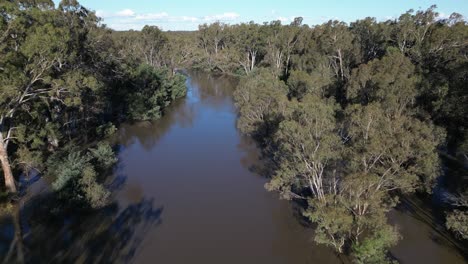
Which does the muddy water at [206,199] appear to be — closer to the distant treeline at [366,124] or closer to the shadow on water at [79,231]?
the shadow on water at [79,231]

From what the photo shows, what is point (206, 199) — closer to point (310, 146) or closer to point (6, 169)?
point (310, 146)

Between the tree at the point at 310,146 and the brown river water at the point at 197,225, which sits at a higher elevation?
the tree at the point at 310,146

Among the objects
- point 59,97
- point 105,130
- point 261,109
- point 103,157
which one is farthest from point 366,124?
point 105,130

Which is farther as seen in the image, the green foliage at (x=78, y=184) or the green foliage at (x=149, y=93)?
the green foliage at (x=149, y=93)

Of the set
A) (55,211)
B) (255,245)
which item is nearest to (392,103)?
(255,245)

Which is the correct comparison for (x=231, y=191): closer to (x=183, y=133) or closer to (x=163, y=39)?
(x=183, y=133)

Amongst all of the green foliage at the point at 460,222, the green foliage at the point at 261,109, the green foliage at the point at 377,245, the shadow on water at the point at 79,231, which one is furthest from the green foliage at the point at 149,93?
the green foliage at the point at 460,222
